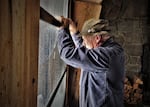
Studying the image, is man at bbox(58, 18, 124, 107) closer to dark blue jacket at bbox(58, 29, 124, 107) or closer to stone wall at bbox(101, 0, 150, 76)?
dark blue jacket at bbox(58, 29, 124, 107)

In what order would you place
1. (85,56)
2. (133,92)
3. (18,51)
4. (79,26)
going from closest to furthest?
1. (18,51)
2. (85,56)
3. (79,26)
4. (133,92)

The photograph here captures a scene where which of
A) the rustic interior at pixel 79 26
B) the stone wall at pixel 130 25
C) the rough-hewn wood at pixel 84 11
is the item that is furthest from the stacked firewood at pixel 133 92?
the rough-hewn wood at pixel 84 11

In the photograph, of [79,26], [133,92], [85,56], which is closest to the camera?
[85,56]

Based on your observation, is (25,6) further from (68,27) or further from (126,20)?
(126,20)

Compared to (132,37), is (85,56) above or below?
below

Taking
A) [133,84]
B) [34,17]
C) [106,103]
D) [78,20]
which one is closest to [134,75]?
[133,84]

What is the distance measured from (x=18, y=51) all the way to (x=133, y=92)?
133 inches

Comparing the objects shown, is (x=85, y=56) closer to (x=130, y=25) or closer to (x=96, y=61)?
(x=96, y=61)

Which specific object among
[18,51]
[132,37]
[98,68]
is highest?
[132,37]

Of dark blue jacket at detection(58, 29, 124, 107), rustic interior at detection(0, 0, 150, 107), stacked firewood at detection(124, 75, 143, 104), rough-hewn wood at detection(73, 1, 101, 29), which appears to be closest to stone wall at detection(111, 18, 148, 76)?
rustic interior at detection(0, 0, 150, 107)

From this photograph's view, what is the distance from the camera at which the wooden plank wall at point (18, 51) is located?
700 millimetres

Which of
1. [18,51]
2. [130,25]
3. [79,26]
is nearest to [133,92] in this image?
[130,25]

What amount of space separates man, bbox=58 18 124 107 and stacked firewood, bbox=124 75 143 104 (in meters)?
2.26

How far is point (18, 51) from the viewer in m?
0.77
